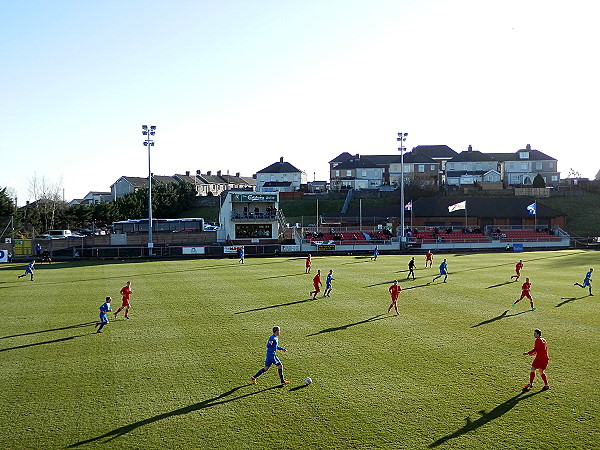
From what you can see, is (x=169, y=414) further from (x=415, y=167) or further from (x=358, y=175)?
(x=415, y=167)

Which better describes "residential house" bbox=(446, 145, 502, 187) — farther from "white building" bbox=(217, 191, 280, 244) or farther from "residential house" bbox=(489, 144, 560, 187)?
"white building" bbox=(217, 191, 280, 244)

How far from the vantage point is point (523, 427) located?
437 inches

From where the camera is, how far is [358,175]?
108000mm

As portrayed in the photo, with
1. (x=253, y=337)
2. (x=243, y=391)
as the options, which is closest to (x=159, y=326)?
(x=253, y=337)

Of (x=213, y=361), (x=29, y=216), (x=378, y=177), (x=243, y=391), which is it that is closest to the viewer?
(x=243, y=391)

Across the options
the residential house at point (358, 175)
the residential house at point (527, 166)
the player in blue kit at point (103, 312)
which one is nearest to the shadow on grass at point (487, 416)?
the player in blue kit at point (103, 312)

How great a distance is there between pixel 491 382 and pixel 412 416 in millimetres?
3310

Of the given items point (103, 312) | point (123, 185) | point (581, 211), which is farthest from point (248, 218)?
point (123, 185)

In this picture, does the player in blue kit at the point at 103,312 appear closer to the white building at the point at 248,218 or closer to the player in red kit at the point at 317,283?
the player in red kit at the point at 317,283

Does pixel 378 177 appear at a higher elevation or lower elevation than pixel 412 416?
higher

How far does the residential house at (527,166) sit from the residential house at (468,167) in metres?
4.10

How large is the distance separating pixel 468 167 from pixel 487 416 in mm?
98983

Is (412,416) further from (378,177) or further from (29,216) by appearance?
(378,177)

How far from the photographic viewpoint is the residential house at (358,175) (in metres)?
107
